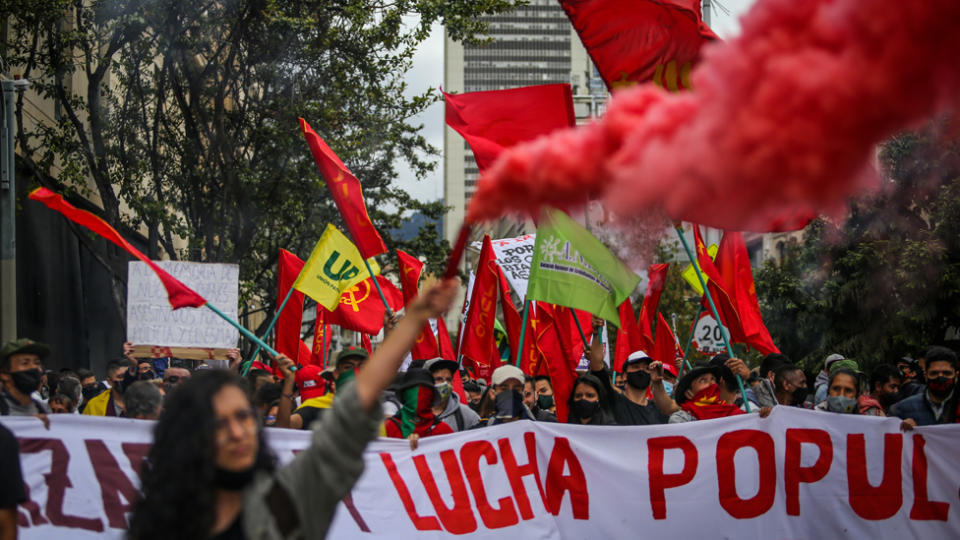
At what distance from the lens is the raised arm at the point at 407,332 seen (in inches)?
92.1

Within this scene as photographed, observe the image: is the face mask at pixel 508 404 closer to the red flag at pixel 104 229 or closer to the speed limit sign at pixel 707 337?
the red flag at pixel 104 229

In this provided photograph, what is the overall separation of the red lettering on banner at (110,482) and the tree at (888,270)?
1125cm

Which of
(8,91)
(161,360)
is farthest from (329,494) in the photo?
(8,91)

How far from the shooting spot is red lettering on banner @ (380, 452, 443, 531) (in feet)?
18.7

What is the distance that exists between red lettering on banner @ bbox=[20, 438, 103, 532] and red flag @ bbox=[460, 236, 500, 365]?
468cm

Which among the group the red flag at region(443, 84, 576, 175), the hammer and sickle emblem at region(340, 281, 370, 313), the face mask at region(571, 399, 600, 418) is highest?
the red flag at region(443, 84, 576, 175)

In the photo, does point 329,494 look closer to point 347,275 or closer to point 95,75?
point 347,275

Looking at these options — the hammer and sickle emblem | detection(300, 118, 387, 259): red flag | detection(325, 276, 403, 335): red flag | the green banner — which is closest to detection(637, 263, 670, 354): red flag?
detection(325, 276, 403, 335): red flag

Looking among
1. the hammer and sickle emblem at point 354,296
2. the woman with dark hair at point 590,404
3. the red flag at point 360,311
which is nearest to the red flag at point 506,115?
the woman with dark hair at point 590,404

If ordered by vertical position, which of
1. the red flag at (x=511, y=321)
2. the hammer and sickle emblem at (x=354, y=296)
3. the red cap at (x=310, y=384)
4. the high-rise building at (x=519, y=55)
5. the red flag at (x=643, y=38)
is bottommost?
the red cap at (x=310, y=384)

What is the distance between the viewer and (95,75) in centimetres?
1577

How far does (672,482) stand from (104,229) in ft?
12.4

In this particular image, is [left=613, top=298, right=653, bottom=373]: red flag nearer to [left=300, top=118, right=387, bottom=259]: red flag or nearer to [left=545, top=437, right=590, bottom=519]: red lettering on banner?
[left=300, top=118, right=387, bottom=259]: red flag

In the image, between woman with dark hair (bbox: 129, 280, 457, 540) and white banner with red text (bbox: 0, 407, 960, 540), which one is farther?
white banner with red text (bbox: 0, 407, 960, 540)
